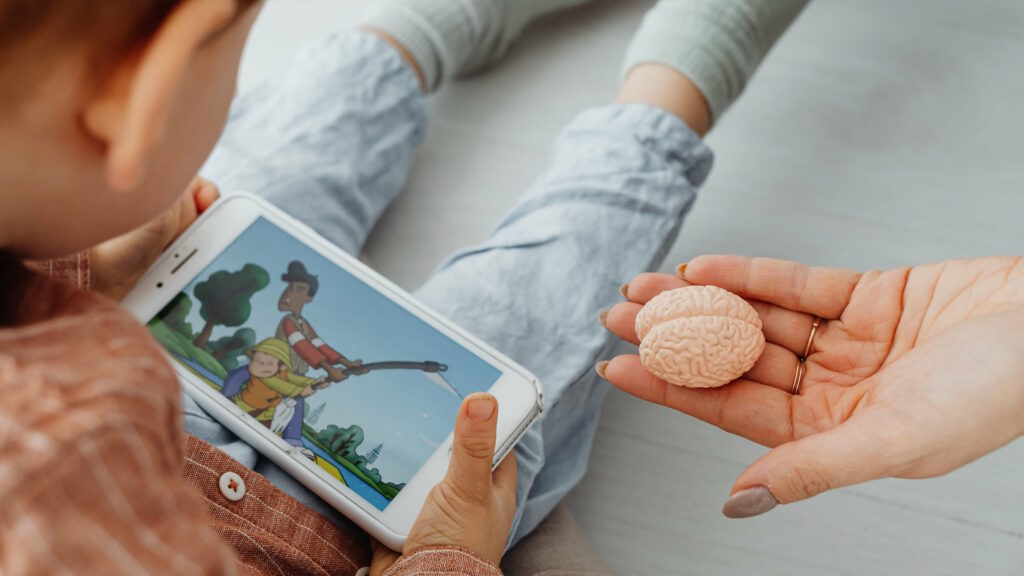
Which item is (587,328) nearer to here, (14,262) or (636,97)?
(636,97)

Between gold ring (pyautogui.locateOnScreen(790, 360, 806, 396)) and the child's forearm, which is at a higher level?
A: the child's forearm

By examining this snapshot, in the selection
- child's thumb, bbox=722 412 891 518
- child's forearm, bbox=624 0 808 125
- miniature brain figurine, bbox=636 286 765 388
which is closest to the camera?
child's thumb, bbox=722 412 891 518

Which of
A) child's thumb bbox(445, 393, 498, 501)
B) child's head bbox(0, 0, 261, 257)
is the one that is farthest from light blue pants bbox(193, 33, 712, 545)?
child's head bbox(0, 0, 261, 257)

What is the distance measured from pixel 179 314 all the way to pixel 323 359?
0.13m

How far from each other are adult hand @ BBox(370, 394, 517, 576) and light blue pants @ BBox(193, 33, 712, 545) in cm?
8

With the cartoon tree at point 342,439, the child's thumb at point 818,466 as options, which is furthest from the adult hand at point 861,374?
the cartoon tree at point 342,439

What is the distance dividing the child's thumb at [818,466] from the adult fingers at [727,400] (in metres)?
0.08

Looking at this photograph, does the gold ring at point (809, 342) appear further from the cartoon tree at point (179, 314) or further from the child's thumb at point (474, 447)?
the cartoon tree at point (179, 314)

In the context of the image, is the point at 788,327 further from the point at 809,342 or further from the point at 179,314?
the point at 179,314

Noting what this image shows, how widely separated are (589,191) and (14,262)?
1.66 ft

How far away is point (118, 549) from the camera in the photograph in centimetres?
35

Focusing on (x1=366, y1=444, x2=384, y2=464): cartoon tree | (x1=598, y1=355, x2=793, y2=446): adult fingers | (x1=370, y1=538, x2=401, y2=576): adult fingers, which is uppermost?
(x1=598, y1=355, x2=793, y2=446): adult fingers

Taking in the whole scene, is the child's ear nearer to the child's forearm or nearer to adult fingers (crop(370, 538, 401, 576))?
adult fingers (crop(370, 538, 401, 576))

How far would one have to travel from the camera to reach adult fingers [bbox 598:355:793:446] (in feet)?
2.13
